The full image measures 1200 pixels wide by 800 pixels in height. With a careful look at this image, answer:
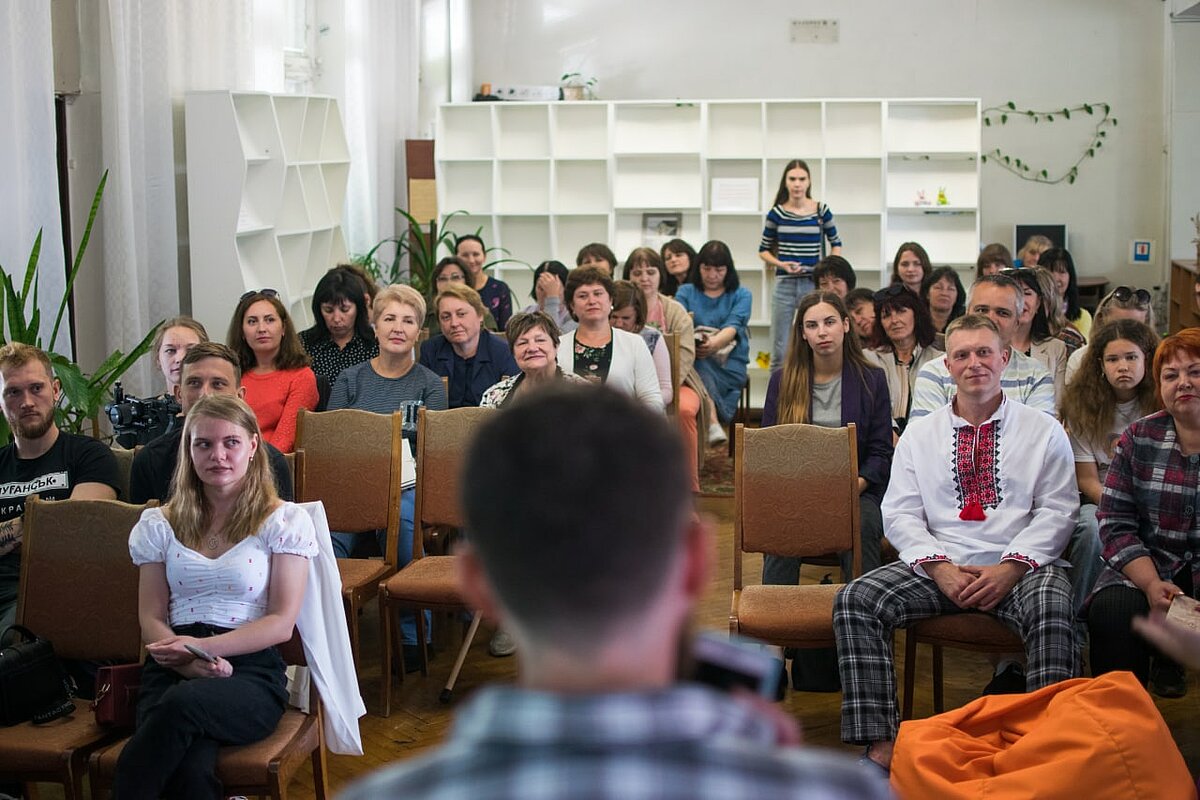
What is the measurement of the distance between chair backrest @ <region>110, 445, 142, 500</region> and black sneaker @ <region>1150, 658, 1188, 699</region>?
3.04m

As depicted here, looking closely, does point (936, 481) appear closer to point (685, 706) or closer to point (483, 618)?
point (483, 618)

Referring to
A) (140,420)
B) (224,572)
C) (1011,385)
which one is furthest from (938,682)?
(140,420)

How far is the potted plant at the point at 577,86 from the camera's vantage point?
958 cm

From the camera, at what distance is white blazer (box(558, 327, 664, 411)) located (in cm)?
512

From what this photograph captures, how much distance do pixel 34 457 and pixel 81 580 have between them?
62 centimetres

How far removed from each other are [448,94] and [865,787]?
9.36m

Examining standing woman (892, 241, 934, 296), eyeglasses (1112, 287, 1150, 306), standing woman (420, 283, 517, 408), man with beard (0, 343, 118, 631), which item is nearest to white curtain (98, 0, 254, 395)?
standing woman (420, 283, 517, 408)

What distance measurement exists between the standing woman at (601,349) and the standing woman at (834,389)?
2.33ft

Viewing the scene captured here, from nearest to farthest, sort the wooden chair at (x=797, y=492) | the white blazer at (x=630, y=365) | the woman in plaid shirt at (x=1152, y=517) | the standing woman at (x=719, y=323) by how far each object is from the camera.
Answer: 1. the woman in plaid shirt at (x=1152, y=517)
2. the wooden chair at (x=797, y=492)
3. the white blazer at (x=630, y=365)
4. the standing woman at (x=719, y=323)

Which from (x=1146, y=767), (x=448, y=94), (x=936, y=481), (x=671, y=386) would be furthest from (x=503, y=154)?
(x=1146, y=767)

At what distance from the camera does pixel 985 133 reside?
980 centimetres

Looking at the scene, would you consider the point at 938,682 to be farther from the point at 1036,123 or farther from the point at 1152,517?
the point at 1036,123

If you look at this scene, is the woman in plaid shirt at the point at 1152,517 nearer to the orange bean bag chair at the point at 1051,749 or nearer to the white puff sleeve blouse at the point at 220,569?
the orange bean bag chair at the point at 1051,749

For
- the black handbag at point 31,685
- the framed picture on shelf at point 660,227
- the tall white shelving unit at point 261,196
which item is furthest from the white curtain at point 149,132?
the framed picture on shelf at point 660,227
